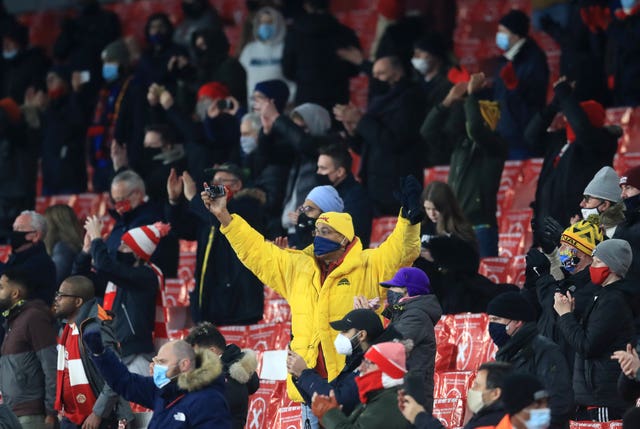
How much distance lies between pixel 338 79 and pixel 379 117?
2.19 metres

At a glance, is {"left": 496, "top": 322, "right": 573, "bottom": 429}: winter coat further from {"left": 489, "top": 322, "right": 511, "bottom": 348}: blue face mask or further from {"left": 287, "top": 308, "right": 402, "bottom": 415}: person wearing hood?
{"left": 287, "top": 308, "right": 402, "bottom": 415}: person wearing hood

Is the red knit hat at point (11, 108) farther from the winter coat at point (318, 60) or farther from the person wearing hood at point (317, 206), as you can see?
the person wearing hood at point (317, 206)

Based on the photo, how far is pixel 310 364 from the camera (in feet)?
35.6

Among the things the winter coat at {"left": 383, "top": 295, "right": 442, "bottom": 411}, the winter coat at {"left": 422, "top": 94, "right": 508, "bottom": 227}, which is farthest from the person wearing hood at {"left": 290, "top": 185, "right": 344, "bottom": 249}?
the winter coat at {"left": 422, "top": 94, "right": 508, "bottom": 227}

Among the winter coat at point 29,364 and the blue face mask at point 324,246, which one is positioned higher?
the blue face mask at point 324,246

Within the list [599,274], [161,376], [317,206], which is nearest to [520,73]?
[317,206]

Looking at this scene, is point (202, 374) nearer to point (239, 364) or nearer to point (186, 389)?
point (186, 389)

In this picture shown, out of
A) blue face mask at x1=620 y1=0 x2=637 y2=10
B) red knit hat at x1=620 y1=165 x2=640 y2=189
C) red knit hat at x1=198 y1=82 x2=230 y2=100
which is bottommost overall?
red knit hat at x1=620 y1=165 x2=640 y2=189

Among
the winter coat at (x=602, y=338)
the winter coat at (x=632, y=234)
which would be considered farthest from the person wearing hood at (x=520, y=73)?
the winter coat at (x=602, y=338)

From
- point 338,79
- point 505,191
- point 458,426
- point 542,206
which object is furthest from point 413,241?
point 338,79

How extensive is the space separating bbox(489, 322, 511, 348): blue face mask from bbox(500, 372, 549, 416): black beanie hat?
4.97 ft

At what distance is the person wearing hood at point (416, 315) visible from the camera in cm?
1041

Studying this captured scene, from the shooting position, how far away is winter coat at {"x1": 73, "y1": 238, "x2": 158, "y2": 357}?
1280 cm

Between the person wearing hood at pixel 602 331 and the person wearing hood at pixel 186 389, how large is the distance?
7.02 ft
